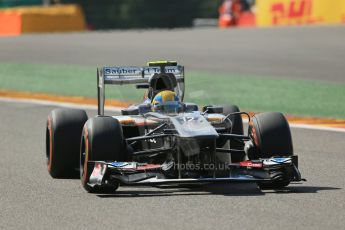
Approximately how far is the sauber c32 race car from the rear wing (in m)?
0.40

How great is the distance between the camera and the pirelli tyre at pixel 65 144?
35.4 ft

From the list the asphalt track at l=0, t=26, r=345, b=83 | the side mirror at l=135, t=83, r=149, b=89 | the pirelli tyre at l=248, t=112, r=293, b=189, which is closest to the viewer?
the pirelli tyre at l=248, t=112, r=293, b=189

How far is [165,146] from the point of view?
9977 mm

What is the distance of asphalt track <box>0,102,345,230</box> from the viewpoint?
8.23m

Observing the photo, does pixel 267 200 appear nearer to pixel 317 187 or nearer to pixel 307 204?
pixel 307 204

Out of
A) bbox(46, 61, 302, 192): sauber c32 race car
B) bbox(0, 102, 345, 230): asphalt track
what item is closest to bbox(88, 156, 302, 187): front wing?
bbox(46, 61, 302, 192): sauber c32 race car

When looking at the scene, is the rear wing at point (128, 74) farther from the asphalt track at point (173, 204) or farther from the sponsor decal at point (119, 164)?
the sponsor decal at point (119, 164)

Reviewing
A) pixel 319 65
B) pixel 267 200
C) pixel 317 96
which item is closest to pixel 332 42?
pixel 319 65

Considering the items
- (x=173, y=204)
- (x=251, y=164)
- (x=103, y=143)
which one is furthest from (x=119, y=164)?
(x=251, y=164)

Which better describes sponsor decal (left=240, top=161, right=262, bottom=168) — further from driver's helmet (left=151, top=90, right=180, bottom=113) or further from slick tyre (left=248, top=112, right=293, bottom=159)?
driver's helmet (left=151, top=90, right=180, bottom=113)

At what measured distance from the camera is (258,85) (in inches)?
844

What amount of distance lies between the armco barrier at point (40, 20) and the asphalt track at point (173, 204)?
949 inches

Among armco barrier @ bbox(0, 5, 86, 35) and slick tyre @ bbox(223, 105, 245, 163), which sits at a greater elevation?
slick tyre @ bbox(223, 105, 245, 163)

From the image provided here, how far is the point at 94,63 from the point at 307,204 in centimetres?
1836
